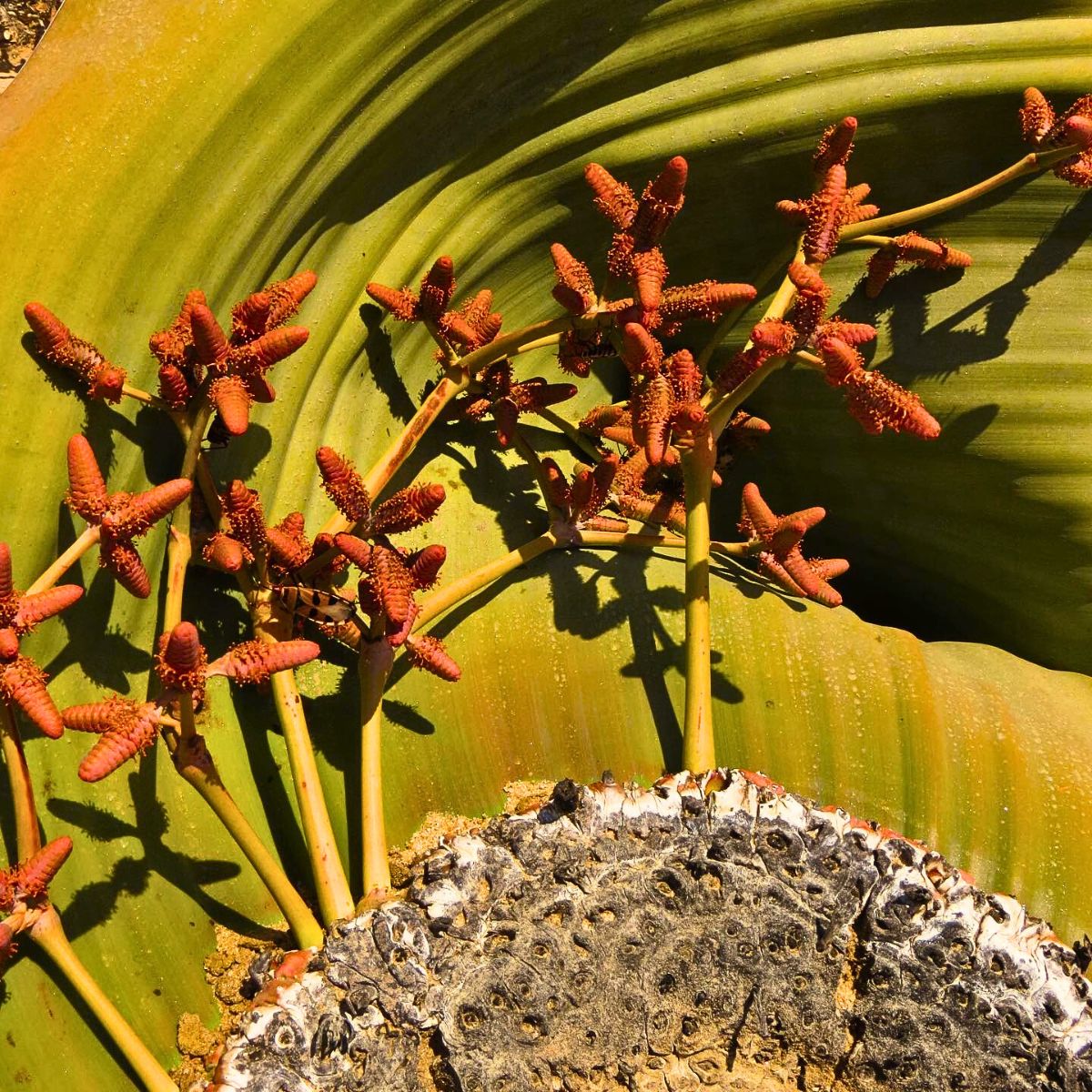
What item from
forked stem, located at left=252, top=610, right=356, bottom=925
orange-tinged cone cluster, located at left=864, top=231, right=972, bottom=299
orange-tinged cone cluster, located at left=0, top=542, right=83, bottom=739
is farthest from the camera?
orange-tinged cone cluster, located at left=864, top=231, right=972, bottom=299

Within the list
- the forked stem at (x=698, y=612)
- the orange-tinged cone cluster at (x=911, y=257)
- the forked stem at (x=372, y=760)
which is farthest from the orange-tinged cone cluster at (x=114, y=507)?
the orange-tinged cone cluster at (x=911, y=257)

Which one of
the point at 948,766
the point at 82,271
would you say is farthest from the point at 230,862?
the point at 948,766

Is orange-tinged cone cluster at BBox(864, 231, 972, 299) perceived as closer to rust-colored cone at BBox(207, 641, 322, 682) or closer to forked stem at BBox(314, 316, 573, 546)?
forked stem at BBox(314, 316, 573, 546)

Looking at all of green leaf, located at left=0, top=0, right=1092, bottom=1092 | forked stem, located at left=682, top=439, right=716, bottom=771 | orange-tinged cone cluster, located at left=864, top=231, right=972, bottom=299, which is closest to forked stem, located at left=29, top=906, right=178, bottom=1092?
green leaf, located at left=0, top=0, right=1092, bottom=1092

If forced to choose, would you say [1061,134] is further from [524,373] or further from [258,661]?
[258,661]

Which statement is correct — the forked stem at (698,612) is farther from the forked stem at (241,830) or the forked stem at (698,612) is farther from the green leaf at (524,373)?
the forked stem at (241,830)

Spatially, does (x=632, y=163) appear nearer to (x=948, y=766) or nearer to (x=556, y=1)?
(x=556, y=1)
